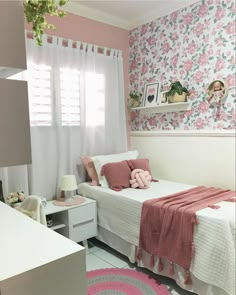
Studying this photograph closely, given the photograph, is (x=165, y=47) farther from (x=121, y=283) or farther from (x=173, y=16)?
(x=121, y=283)

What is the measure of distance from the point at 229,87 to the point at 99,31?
65.8 inches

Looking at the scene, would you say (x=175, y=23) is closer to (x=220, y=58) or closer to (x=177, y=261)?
(x=220, y=58)

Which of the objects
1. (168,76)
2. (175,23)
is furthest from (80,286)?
(175,23)

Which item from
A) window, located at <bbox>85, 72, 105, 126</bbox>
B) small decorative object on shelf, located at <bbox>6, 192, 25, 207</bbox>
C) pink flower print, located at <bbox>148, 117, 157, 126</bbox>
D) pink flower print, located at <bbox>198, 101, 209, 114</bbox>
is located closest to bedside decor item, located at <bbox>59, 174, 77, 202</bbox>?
small decorative object on shelf, located at <bbox>6, 192, 25, 207</bbox>

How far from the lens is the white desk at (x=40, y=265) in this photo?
0.82 meters

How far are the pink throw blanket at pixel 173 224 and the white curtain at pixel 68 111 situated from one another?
1174 mm

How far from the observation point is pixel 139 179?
2.74 m

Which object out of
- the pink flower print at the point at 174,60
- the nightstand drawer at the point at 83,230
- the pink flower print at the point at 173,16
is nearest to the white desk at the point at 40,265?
the nightstand drawer at the point at 83,230

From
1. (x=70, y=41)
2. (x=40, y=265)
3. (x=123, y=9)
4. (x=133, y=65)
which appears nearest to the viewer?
(x=40, y=265)

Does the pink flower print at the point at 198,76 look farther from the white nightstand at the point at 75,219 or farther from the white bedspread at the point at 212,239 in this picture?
the white nightstand at the point at 75,219

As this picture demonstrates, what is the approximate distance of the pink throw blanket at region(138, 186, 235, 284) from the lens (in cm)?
191

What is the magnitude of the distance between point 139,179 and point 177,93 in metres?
1.02

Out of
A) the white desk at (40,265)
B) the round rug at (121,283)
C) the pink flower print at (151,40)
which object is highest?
the pink flower print at (151,40)

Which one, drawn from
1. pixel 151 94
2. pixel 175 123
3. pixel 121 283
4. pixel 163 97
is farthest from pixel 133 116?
pixel 121 283
